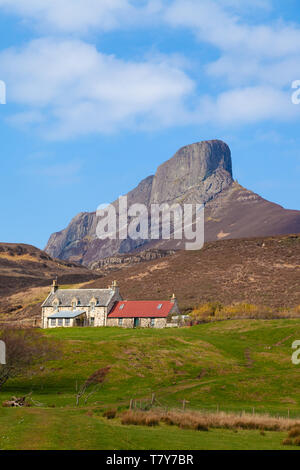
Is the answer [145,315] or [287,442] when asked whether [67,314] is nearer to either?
[145,315]

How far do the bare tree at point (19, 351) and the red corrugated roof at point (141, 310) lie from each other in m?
44.8

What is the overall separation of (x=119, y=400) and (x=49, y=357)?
16.4 metres

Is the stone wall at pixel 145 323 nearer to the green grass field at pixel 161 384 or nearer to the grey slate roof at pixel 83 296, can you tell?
the grey slate roof at pixel 83 296

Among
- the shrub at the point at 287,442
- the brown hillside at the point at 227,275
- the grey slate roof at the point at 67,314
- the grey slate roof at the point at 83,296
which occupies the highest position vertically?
the brown hillside at the point at 227,275

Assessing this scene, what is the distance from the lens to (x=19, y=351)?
181ft

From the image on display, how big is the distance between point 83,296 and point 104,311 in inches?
276

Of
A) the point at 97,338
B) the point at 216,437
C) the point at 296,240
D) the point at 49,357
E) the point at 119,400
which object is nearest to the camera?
the point at 216,437

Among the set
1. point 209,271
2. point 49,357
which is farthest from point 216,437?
point 209,271

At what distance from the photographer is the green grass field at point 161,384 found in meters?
25.6

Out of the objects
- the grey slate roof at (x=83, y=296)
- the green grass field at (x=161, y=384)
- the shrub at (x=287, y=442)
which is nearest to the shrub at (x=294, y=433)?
the green grass field at (x=161, y=384)

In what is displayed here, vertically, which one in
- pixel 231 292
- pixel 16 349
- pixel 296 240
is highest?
pixel 296 240

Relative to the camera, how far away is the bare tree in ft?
177

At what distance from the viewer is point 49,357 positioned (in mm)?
62938

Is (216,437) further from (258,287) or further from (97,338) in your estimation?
(258,287)
